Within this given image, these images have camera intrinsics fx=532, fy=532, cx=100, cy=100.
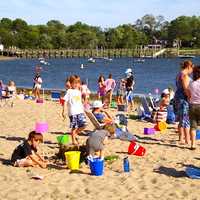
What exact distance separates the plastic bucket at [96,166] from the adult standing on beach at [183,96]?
253 cm

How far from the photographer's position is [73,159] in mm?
8641

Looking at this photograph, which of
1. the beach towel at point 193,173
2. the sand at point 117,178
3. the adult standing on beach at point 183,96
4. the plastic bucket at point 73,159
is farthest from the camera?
the adult standing on beach at point 183,96

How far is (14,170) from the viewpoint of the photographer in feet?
28.8

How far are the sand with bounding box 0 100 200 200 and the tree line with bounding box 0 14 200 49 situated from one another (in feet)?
403

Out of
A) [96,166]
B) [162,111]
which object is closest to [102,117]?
[96,166]

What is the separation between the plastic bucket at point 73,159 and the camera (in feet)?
28.1

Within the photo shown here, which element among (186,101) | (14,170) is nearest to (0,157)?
(14,170)

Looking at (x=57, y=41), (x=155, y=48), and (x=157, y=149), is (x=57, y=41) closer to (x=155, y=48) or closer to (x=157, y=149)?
(x=155, y=48)

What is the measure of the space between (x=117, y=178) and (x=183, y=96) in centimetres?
270

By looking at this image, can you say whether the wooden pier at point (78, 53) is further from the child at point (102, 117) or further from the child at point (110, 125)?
the child at point (102, 117)

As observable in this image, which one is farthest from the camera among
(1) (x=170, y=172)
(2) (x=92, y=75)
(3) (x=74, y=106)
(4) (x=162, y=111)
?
(2) (x=92, y=75)

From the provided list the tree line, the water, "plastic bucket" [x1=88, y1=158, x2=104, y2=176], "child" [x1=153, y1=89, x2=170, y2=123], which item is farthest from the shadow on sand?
the tree line

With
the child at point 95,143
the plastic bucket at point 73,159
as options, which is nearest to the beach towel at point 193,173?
the child at point 95,143

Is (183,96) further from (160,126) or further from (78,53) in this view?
(78,53)
